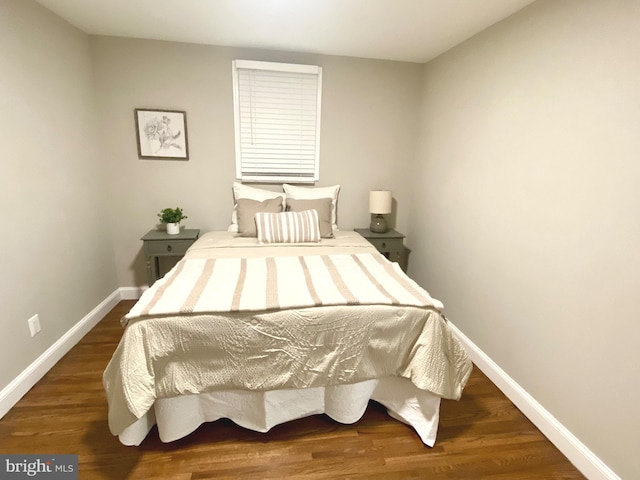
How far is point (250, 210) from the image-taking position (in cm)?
280

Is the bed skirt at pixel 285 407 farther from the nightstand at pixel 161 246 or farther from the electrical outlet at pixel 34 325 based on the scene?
the nightstand at pixel 161 246

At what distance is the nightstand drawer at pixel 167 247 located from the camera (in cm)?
276

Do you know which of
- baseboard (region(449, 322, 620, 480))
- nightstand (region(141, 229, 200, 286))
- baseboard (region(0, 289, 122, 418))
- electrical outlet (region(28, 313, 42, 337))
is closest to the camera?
baseboard (region(449, 322, 620, 480))

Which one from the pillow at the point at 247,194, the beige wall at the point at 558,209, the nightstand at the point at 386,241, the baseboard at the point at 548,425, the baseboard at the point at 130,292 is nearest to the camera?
the beige wall at the point at 558,209

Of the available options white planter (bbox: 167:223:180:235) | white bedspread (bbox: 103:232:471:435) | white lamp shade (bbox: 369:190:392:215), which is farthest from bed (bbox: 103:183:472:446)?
white lamp shade (bbox: 369:190:392:215)

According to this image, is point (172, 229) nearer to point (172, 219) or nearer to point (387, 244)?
point (172, 219)

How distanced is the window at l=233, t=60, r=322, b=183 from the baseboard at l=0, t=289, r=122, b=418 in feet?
5.68

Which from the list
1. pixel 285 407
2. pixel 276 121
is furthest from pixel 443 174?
pixel 285 407

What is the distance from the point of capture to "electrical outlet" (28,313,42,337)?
200cm

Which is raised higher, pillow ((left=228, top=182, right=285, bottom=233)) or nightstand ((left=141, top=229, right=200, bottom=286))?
pillow ((left=228, top=182, right=285, bottom=233))

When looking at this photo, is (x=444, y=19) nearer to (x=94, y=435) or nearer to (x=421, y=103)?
(x=421, y=103)

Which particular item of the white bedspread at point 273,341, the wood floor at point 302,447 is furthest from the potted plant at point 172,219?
the wood floor at point 302,447

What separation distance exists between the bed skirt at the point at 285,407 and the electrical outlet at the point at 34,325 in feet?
3.43

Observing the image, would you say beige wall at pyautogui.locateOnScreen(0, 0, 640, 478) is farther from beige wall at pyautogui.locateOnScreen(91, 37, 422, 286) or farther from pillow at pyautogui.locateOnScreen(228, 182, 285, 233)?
pillow at pyautogui.locateOnScreen(228, 182, 285, 233)
